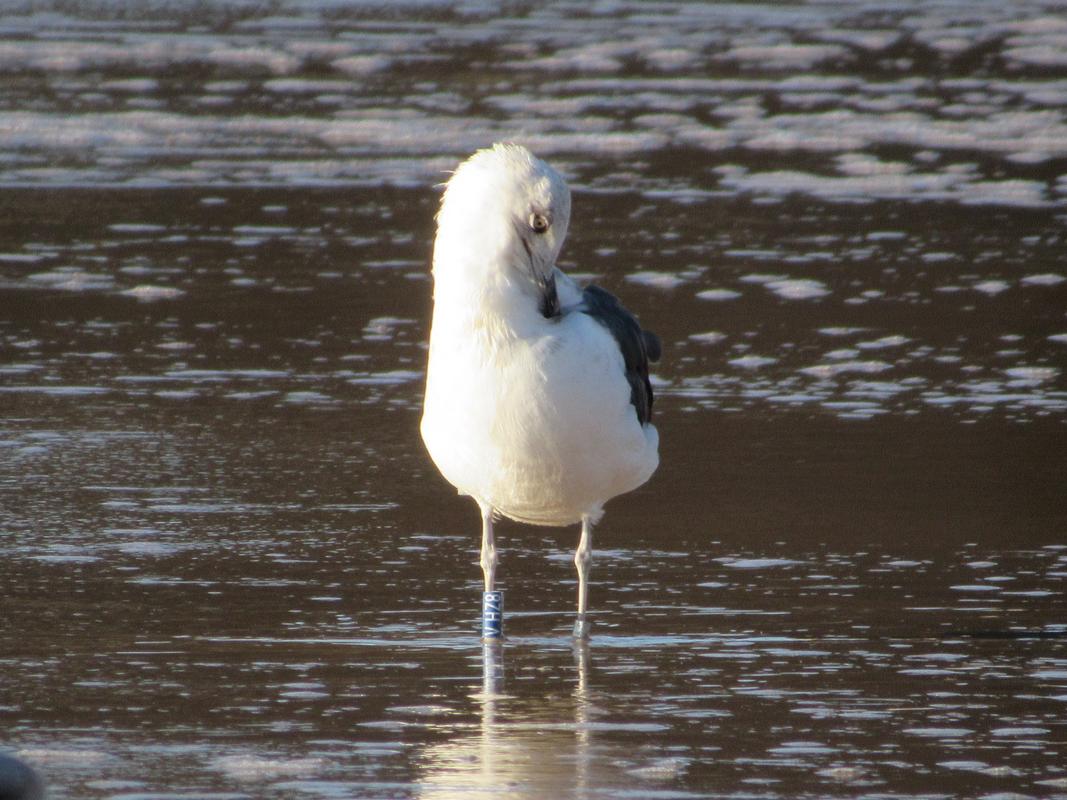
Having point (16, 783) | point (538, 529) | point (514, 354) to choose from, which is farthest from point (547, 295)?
point (16, 783)

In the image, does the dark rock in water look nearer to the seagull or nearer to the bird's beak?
the seagull

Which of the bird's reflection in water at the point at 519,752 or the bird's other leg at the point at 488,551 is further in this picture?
the bird's other leg at the point at 488,551

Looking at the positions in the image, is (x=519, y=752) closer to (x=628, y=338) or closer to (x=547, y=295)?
(x=547, y=295)

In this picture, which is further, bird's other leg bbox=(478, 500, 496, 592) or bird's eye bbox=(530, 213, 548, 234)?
bird's other leg bbox=(478, 500, 496, 592)

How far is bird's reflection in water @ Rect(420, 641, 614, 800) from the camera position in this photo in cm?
466

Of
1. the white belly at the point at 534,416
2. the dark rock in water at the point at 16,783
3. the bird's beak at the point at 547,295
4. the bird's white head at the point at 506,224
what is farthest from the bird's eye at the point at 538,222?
the dark rock in water at the point at 16,783

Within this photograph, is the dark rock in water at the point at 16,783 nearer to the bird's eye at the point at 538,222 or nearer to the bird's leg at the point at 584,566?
the bird's eye at the point at 538,222

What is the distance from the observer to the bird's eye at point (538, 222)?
5.60 meters

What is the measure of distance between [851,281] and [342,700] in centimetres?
569

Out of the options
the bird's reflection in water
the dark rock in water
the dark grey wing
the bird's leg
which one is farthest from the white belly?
the dark rock in water

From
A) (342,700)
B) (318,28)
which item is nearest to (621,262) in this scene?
(342,700)

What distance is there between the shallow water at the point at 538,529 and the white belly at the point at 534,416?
48 centimetres

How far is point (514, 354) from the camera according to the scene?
5.66 m

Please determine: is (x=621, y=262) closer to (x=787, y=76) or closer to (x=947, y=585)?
(x=947, y=585)
